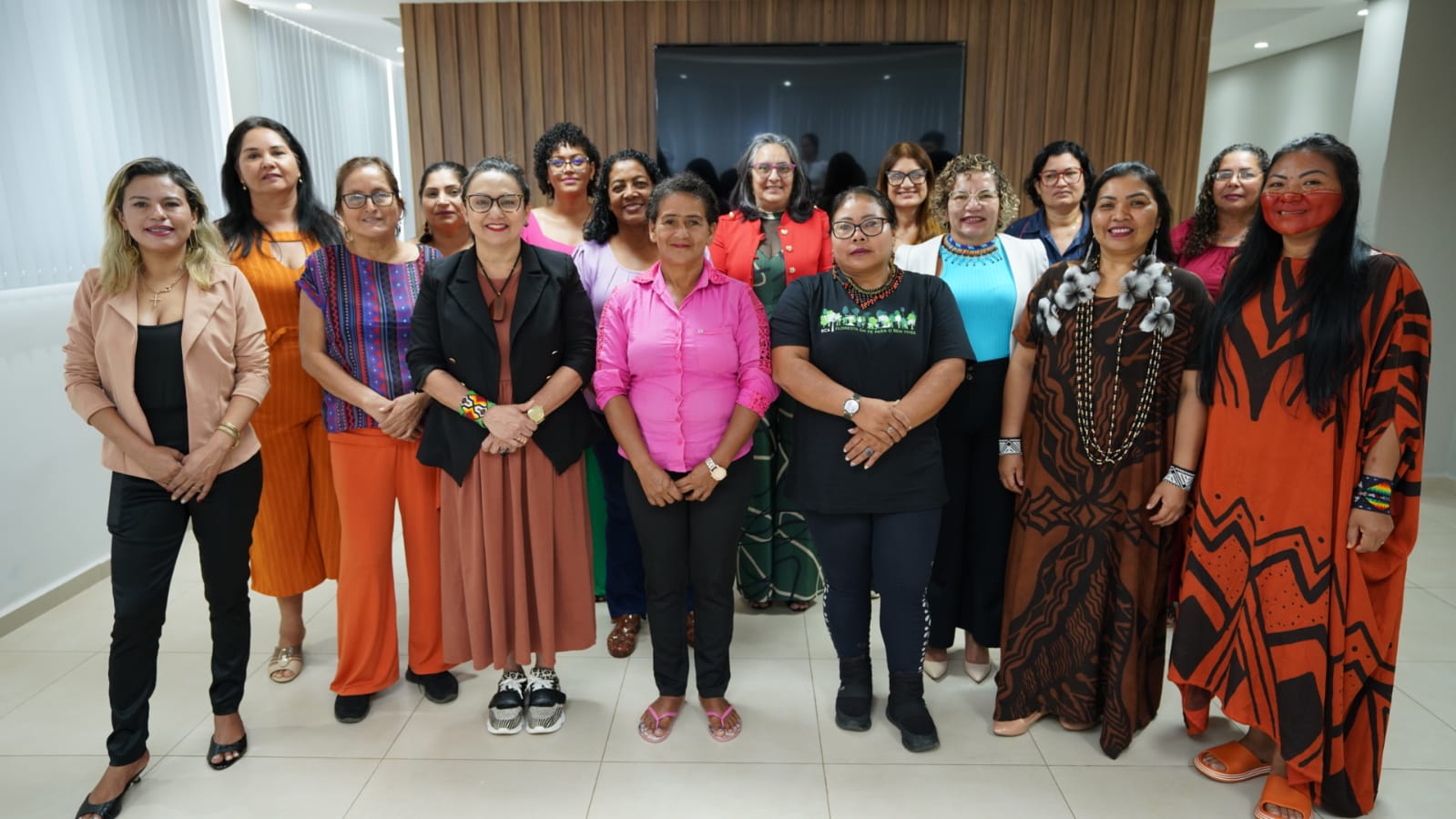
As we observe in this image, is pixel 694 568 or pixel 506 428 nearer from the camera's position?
pixel 506 428

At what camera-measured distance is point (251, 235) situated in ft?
9.42

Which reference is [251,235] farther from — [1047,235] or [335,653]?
[1047,235]

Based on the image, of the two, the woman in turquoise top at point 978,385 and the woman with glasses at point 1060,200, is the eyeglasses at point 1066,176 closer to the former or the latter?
the woman with glasses at point 1060,200

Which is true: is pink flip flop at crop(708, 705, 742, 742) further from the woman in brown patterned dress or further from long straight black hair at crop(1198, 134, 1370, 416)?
long straight black hair at crop(1198, 134, 1370, 416)

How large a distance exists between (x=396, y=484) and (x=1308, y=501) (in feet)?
8.39

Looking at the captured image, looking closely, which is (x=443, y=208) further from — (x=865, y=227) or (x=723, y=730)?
(x=723, y=730)

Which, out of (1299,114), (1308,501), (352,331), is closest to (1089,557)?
(1308,501)

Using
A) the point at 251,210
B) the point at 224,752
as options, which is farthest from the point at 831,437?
the point at 251,210

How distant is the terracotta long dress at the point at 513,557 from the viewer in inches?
99.5

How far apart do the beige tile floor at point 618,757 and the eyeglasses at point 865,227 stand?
1.54 meters

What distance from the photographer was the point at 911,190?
3.47 meters

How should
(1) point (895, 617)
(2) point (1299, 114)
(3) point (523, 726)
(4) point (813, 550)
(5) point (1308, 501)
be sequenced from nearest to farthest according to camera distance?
(5) point (1308, 501) → (1) point (895, 617) → (3) point (523, 726) → (4) point (813, 550) → (2) point (1299, 114)

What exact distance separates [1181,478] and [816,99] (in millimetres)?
3644

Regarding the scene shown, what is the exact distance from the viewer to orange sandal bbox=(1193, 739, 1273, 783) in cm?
244
